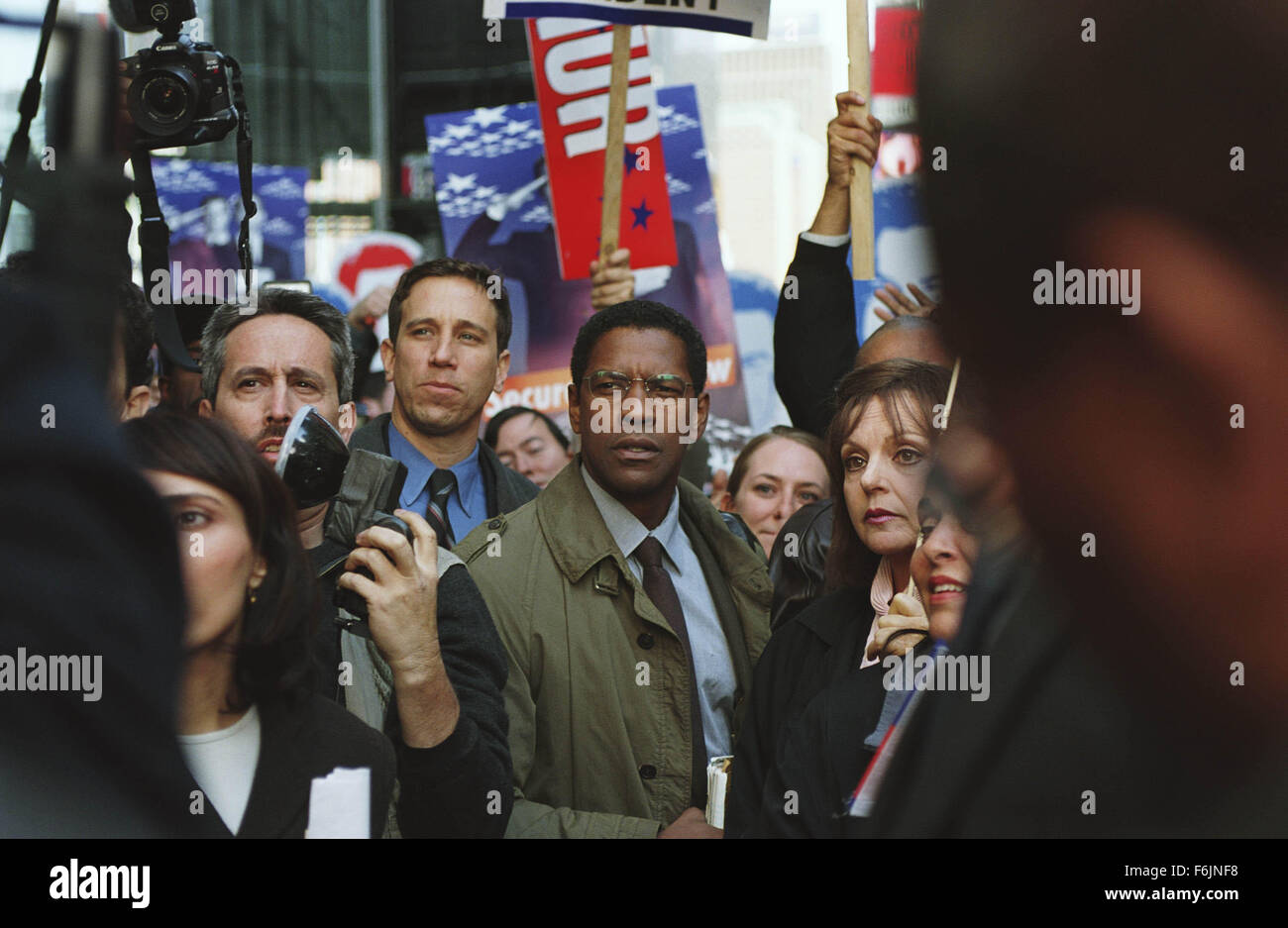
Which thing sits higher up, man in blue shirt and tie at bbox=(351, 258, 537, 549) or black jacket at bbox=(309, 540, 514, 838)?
man in blue shirt and tie at bbox=(351, 258, 537, 549)

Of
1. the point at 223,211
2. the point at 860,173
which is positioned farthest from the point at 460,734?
the point at 223,211

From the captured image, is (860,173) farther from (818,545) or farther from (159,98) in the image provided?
(159,98)

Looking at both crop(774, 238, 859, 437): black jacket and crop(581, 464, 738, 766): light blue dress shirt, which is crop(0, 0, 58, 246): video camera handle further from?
crop(774, 238, 859, 437): black jacket

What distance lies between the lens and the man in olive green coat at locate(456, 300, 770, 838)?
264 centimetres

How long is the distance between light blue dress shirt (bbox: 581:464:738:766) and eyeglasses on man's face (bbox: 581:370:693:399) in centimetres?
A: 17

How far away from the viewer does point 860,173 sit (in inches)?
111

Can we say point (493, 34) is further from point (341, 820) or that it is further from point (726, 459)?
point (341, 820)

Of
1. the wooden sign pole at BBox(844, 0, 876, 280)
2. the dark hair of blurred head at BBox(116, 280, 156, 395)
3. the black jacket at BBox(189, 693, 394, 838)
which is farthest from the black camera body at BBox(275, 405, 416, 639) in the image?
the wooden sign pole at BBox(844, 0, 876, 280)

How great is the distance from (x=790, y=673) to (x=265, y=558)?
943 millimetres

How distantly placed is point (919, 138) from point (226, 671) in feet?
5.75

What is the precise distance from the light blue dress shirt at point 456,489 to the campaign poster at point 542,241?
39.0 inches

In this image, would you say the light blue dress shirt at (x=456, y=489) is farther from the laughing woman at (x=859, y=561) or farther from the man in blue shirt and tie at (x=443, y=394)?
the laughing woman at (x=859, y=561)

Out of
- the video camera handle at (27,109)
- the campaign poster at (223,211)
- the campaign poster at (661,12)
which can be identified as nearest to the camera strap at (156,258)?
the video camera handle at (27,109)

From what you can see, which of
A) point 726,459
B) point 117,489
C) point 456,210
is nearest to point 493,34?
point 456,210
